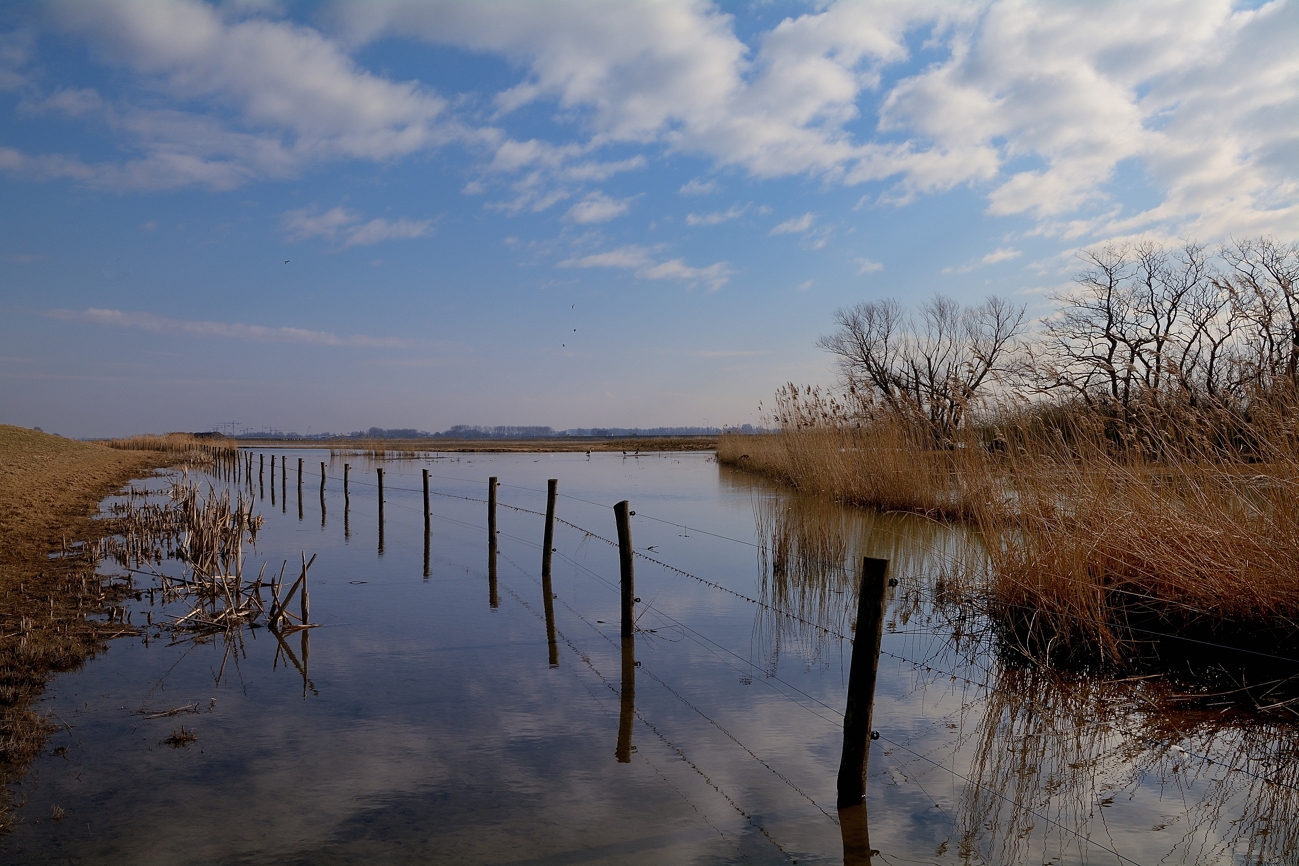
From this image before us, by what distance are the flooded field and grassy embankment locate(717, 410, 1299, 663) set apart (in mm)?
486

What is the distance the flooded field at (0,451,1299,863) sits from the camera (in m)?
3.46

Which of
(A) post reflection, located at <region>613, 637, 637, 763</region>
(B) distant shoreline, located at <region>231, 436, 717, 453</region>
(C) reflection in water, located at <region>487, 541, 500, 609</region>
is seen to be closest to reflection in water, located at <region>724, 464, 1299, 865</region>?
(A) post reflection, located at <region>613, 637, 637, 763</region>

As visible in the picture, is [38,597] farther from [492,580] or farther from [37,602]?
[492,580]

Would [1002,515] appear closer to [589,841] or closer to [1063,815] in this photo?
[1063,815]

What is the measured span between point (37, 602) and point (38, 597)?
303 mm

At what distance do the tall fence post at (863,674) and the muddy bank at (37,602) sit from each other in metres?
3.69

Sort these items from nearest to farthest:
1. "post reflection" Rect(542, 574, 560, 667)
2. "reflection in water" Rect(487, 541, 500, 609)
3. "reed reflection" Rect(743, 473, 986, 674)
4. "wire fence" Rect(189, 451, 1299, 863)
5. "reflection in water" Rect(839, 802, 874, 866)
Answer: "reflection in water" Rect(839, 802, 874, 866)
"wire fence" Rect(189, 451, 1299, 863)
"post reflection" Rect(542, 574, 560, 667)
"reed reflection" Rect(743, 473, 986, 674)
"reflection in water" Rect(487, 541, 500, 609)

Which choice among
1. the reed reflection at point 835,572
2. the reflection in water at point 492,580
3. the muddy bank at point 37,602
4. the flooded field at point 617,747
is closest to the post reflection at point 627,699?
the flooded field at point 617,747

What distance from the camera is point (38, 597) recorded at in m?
7.70

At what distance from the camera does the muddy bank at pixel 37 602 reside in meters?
4.53

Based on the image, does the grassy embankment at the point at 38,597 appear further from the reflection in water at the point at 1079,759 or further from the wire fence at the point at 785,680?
the reflection in water at the point at 1079,759

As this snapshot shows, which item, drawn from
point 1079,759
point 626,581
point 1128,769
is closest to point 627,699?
point 626,581

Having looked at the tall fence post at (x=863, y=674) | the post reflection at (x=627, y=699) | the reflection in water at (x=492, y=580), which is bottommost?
the post reflection at (x=627, y=699)

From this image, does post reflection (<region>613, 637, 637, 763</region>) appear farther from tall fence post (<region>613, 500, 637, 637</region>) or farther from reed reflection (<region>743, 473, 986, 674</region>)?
reed reflection (<region>743, 473, 986, 674</region>)
